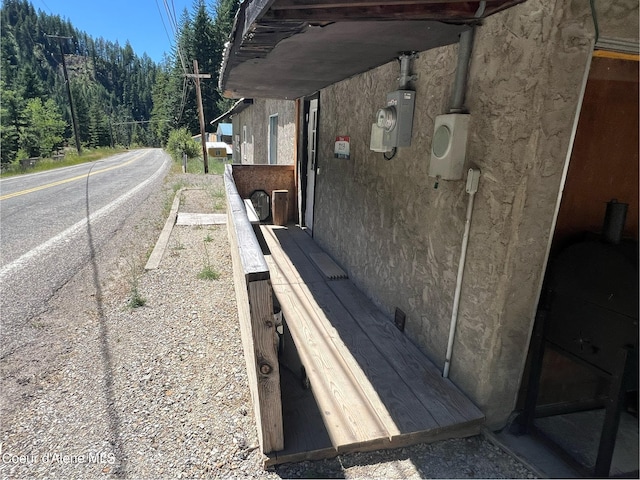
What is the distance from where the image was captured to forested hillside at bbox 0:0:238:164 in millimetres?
42219

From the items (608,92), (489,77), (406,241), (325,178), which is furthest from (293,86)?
(608,92)

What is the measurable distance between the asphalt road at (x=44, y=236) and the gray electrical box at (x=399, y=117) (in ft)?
13.4

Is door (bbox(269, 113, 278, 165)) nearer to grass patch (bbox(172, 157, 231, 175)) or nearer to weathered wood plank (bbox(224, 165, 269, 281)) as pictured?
weathered wood plank (bbox(224, 165, 269, 281))

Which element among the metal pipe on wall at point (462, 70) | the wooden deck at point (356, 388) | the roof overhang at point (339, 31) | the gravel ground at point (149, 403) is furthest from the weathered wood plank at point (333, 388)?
the roof overhang at point (339, 31)

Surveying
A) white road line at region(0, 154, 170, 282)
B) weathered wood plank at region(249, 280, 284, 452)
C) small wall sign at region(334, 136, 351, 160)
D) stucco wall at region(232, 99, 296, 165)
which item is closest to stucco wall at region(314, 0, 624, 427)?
small wall sign at region(334, 136, 351, 160)

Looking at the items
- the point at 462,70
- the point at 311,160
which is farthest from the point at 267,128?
the point at 462,70

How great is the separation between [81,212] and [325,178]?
8.03 m

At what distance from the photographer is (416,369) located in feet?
8.95

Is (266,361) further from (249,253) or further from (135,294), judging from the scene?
(135,294)

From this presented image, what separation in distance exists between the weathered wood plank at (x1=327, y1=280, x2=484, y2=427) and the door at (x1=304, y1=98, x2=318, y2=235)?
2734 millimetres

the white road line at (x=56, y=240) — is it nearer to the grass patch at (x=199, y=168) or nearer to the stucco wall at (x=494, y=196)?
the stucco wall at (x=494, y=196)

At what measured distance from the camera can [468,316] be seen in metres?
2.35

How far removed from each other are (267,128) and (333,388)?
9.59 meters

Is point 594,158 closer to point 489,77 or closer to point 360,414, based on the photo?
point 489,77
